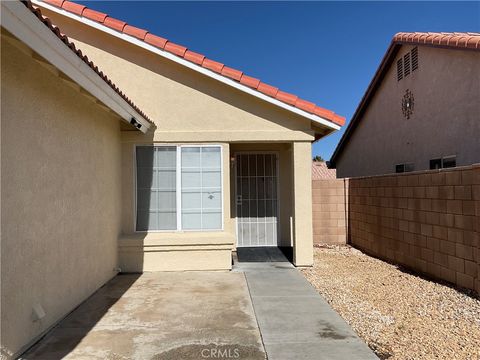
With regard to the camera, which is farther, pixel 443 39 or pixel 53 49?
pixel 443 39

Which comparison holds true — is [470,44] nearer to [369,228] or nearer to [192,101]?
[369,228]

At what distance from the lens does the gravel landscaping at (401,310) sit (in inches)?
193

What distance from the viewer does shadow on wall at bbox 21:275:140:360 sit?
471cm

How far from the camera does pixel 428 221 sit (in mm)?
8266

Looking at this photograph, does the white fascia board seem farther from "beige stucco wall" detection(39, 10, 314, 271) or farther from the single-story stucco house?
"beige stucco wall" detection(39, 10, 314, 271)

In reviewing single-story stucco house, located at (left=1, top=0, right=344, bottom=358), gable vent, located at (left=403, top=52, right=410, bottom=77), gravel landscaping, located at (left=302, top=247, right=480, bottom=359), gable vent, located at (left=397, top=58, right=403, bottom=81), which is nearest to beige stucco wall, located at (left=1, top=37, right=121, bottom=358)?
single-story stucco house, located at (left=1, top=0, right=344, bottom=358)

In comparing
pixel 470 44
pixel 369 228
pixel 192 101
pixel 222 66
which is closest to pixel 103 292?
Result: pixel 192 101

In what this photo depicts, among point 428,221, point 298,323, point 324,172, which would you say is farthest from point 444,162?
point 324,172

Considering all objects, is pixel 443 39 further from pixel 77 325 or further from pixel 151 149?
pixel 77 325

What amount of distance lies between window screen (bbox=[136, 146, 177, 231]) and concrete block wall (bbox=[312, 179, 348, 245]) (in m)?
5.44

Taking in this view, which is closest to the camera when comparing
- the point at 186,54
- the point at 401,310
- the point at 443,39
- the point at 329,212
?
the point at 401,310

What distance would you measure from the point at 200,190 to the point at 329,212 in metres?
5.41

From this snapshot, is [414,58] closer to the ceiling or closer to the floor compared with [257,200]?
closer to the ceiling

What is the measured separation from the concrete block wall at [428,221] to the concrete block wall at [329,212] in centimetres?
114
